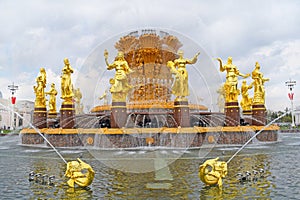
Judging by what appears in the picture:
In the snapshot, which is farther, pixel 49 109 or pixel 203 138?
→ pixel 49 109

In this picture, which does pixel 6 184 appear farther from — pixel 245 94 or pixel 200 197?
pixel 245 94

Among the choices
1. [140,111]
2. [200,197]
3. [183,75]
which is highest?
[183,75]

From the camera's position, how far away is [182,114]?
58.3 ft

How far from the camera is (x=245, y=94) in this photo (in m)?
25.6

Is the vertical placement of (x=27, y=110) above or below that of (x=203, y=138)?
above

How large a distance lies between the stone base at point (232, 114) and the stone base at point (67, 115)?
10.0 metres

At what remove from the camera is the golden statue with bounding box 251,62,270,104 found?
22500 millimetres

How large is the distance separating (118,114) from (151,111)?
3305 mm

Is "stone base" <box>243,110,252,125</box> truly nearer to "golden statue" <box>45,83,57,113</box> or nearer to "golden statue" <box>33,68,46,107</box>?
"golden statue" <box>33,68,46,107</box>

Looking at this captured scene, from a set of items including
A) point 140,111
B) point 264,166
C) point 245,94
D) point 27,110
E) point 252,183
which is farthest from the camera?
point 27,110

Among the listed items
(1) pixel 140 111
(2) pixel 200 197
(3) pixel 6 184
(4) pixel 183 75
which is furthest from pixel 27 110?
(2) pixel 200 197

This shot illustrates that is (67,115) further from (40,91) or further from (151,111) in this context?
(151,111)

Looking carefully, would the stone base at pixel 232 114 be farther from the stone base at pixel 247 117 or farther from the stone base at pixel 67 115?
the stone base at pixel 67 115

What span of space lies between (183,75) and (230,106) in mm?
4608
